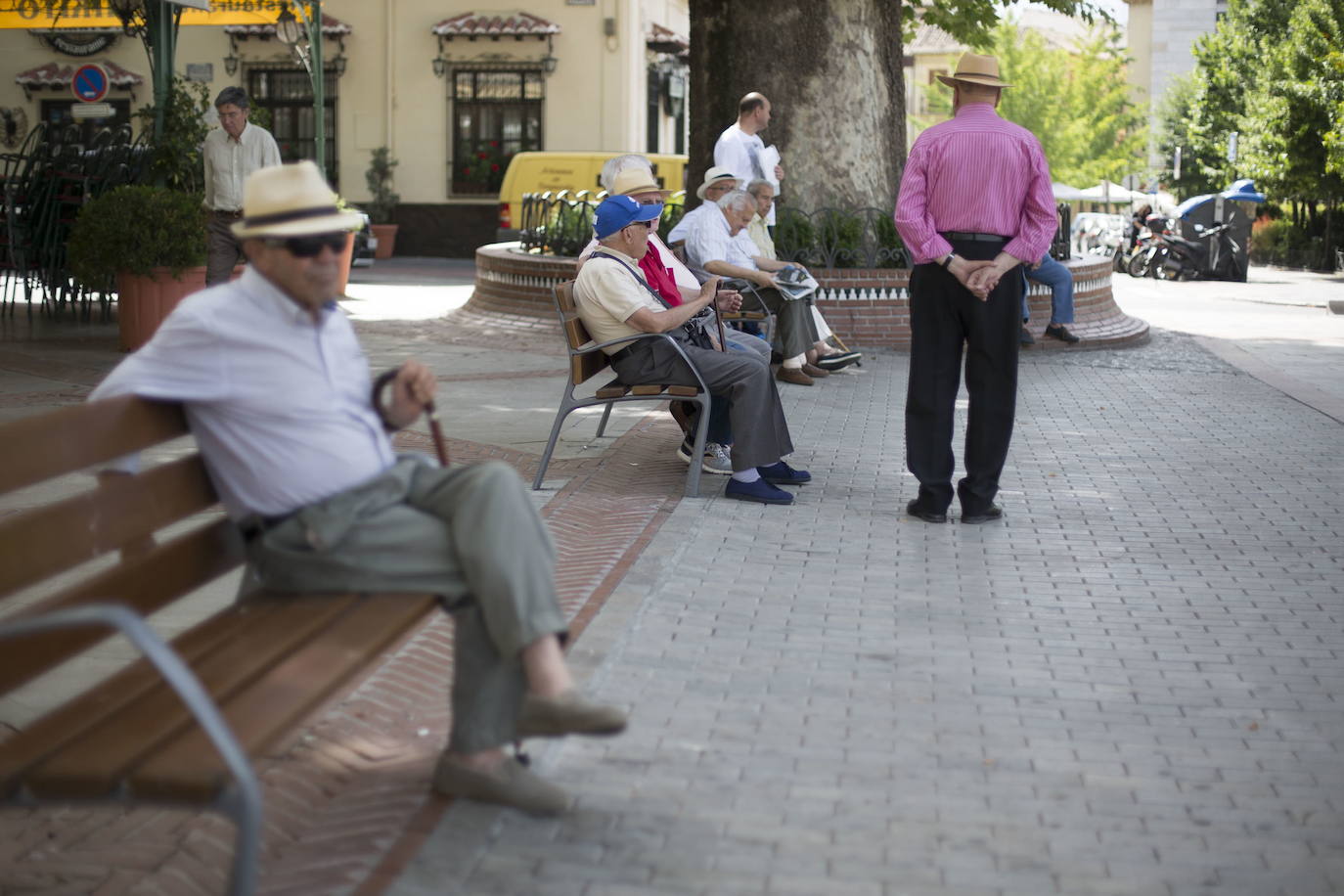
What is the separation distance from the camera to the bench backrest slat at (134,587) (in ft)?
9.90

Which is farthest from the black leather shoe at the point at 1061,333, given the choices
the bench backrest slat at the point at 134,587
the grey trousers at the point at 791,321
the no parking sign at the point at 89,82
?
the no parking sign at the point at 89,82

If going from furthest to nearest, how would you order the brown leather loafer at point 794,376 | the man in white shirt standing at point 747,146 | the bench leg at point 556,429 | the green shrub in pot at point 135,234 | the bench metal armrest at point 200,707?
the man in white shirt standing at point 747,146 < the green shrub in pot at point 135,234 < the brown leather loafer at point 794,376 < the bench leg at point 556,429 < the bench metal armrest at point 200,707

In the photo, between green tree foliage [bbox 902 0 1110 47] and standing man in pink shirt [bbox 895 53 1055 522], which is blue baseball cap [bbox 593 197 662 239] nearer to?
standing man in pink shirt [bbox 895 53 1055 522]

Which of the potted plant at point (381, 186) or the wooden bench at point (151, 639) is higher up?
the potted plant at point (381, 186)

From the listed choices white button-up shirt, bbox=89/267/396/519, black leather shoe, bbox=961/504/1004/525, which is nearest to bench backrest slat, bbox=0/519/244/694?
white button-up shirt, bbox=89/267/396/519

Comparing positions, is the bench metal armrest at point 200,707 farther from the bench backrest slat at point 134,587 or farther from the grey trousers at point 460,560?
the grey trousers at point 460,560

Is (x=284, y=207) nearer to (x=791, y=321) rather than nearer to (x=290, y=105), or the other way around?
(x=791, y=321)

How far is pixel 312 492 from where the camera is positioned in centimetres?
Result: 374

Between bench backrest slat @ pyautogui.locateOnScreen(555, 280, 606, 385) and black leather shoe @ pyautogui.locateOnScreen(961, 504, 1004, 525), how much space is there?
71.1 inches

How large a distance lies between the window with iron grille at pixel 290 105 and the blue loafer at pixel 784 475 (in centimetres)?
2690

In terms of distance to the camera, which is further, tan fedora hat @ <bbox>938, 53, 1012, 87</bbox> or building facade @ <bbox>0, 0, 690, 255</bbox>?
building facade @ <bbox>0, 0, 690, 255</bbox>

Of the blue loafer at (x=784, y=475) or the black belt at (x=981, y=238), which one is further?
the blue loafer at (x=784, y=475)

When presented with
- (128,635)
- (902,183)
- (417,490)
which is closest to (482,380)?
(902,183)

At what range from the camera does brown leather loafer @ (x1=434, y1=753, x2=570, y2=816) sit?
3789 mm
